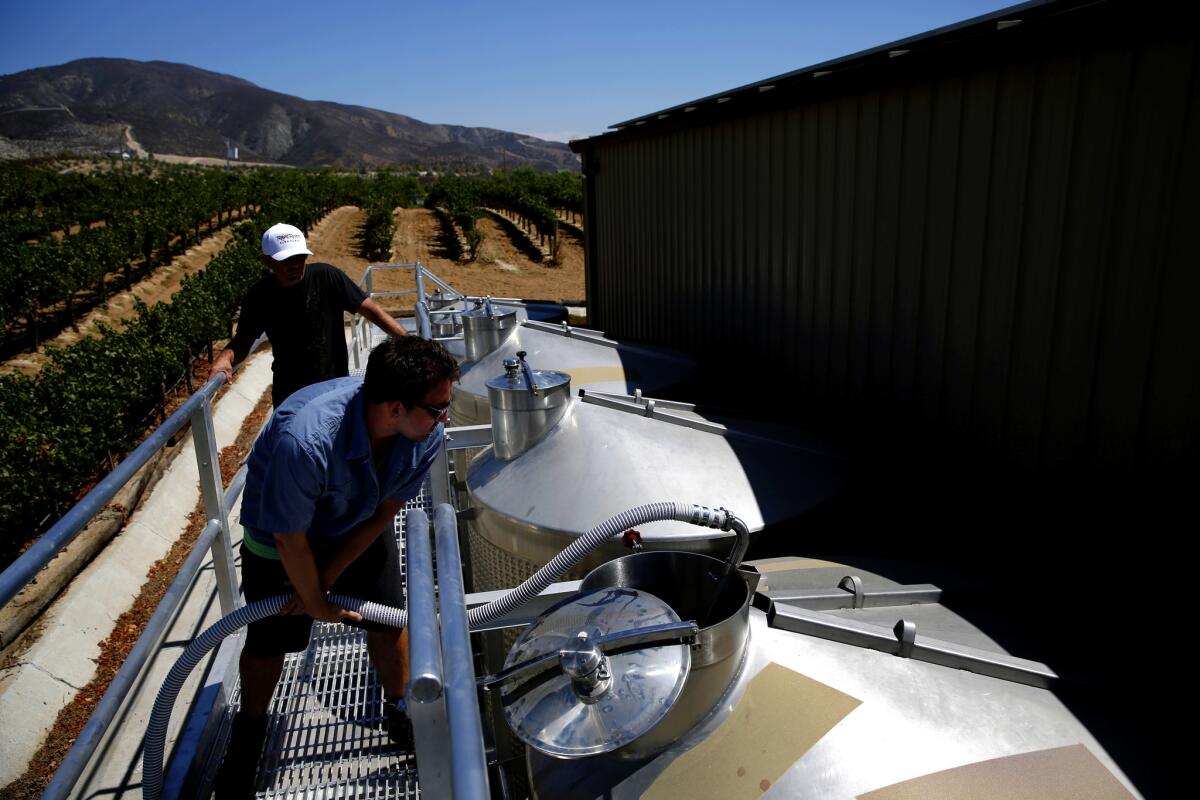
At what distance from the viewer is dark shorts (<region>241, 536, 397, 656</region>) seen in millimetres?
2910

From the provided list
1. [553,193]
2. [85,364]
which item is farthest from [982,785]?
[553,193]

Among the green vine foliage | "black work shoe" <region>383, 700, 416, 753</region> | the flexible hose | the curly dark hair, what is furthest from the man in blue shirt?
the green vine foliage

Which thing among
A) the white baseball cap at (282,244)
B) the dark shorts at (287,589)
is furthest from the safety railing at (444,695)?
the white baseball cap at (282,244)

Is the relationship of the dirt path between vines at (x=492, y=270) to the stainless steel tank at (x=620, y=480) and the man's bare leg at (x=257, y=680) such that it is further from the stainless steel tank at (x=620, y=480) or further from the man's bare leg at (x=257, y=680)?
the man's bare leg at (x=257, y=680)

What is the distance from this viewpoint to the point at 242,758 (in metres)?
3.06

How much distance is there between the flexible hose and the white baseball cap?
2.29 m

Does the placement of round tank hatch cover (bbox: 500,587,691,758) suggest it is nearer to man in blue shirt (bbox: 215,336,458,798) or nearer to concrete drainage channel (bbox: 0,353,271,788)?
man in blue shirt (bbox: 215,336,458,798)

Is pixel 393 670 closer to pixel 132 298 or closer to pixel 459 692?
pixel 459 692

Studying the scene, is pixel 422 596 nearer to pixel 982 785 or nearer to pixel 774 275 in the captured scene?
pixel 982 785

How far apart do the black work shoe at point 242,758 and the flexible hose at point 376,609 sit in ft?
1.02

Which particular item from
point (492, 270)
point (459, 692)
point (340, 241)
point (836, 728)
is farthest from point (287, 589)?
point (340, 241)

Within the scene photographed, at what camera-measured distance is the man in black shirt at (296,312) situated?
14.4ft

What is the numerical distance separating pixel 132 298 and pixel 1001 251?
77.0 feet

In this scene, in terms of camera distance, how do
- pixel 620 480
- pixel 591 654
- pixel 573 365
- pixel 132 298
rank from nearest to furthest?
pixel 591 654, pixel 620 480, pixel 573 365, pixel 132 298
